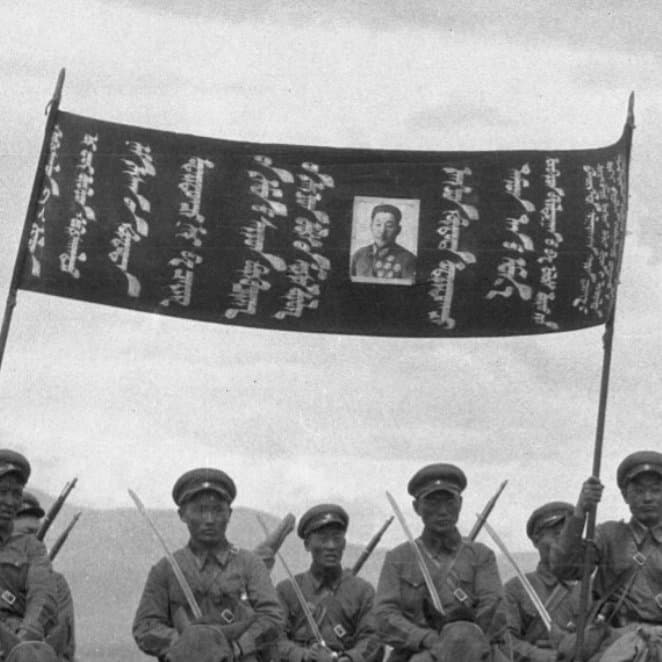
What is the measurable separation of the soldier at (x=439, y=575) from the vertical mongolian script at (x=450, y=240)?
1327 millimetres

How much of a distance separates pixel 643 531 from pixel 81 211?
5.26 meters

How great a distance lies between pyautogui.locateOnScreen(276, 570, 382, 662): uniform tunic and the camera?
17.3 m

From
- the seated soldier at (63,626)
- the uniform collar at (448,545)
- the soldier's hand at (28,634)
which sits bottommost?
the soldier's hand at (28,634)

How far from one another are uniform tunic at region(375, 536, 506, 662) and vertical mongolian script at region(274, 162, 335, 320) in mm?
2182

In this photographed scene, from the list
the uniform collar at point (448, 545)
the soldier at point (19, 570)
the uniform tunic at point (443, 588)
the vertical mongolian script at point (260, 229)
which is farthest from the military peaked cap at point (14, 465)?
the uniform collar at point (448, 545)

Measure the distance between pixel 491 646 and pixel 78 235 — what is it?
4.73 m

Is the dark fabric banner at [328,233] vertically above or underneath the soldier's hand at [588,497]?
above

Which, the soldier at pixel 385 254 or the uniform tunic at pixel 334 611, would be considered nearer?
the soldier at pixel 385 254

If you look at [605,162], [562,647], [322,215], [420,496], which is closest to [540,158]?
[605,162]

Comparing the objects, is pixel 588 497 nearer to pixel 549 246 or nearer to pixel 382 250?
pixel 549 246

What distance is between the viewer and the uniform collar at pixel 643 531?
13.9 meters

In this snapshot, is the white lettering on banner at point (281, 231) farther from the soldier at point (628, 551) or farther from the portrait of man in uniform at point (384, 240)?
the soldier at point (628, 551)

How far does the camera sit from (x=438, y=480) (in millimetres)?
15297

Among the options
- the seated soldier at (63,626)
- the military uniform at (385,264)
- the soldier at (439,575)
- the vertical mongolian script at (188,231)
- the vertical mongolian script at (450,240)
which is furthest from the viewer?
the military uniform at (385,264)
